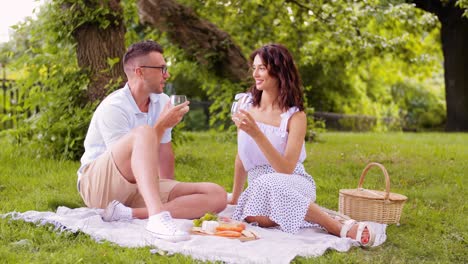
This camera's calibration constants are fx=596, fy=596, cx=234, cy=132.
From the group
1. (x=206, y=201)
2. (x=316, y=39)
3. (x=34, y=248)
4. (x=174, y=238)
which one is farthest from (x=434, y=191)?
(x=316, y=39)

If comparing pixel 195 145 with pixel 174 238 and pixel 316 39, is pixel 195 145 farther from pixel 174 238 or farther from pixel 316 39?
pixel 174 238

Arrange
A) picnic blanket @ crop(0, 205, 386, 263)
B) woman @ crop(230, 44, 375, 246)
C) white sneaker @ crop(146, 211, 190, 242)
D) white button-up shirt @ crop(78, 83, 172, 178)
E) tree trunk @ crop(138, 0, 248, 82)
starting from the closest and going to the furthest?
picnic blanket @ crop(0, 205, 386, 263), white sneaker @ crop(146, 211, 190, 242), woman @ crop(230, 44, 375, 246), white button-up shirt @ crop(78, 83, 172, 178), tree trunk @ crop(138, 0, 248, 82)

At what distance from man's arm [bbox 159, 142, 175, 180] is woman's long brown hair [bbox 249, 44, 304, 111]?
886 mm

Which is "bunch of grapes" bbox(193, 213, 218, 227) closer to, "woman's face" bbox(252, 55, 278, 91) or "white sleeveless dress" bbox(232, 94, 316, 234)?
"white sleeveless dress" bbox(232, 94, 316, 234)

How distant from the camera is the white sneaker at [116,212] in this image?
3.95 metres

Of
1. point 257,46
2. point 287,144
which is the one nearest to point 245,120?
point 287,144

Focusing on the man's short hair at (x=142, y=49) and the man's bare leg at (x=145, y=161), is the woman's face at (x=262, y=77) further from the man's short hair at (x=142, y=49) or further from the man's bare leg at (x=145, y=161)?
the man's bare leg at (x=145, y=161)

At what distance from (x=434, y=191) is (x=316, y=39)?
6.96m

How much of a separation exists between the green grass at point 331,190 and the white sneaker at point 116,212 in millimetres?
365

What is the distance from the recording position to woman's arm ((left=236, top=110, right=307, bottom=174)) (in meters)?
3.74

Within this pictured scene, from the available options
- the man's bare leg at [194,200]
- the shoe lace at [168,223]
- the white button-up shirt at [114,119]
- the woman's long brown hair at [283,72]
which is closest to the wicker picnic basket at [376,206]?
the woman's long brown hair at [283,72]

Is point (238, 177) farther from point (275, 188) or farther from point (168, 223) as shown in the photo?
point (168, 223)

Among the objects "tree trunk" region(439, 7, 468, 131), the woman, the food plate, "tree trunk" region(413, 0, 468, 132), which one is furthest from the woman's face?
"tree trunk" region(439, 7, 468, 131)

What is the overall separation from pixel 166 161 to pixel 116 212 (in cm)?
61
